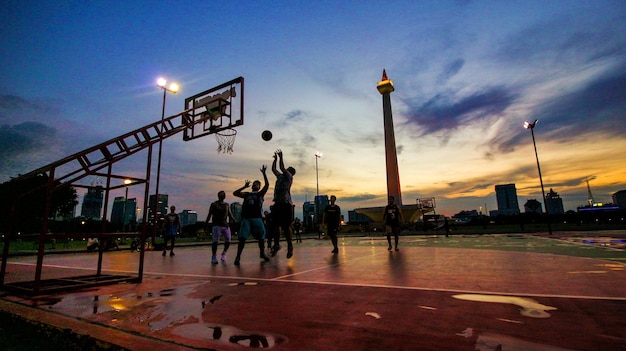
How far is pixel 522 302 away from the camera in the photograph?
11.1 feet

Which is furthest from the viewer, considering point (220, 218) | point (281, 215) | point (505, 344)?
point (220, 218)

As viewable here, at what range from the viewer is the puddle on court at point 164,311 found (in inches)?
99.5

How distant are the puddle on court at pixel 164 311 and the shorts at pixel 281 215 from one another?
378 centimetres

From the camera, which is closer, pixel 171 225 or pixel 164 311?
pixel 164 311

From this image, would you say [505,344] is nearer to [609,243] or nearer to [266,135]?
[266,135]

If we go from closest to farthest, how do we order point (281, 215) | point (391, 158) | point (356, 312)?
point (356, 312) < point (281, 215) < point (391, 158)

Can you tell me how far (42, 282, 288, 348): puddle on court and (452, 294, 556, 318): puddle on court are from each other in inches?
91.7

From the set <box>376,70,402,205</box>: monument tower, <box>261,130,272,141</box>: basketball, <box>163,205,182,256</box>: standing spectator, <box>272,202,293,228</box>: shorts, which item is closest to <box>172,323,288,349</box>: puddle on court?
<box>272,202,293,228</box>: shorts

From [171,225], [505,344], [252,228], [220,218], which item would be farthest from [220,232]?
[505,344]

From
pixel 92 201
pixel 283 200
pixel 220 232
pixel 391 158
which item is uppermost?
pixel 391 158

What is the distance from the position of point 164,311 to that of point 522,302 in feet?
12.8

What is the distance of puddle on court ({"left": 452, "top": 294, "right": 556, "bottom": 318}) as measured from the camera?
2959 millimetres

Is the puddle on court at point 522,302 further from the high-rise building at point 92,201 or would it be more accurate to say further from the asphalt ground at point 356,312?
the high-rise building at point 92,201

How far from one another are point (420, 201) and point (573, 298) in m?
60.7
